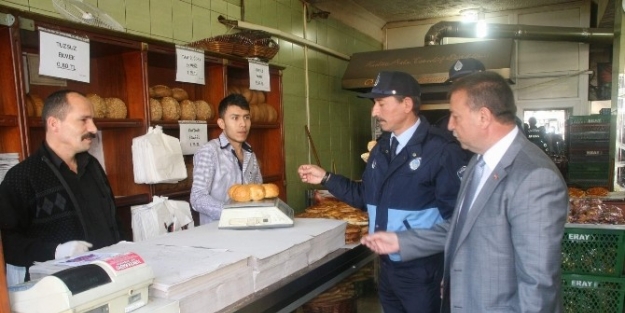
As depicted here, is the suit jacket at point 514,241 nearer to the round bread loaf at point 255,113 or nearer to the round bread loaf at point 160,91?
the round bread loaf at point 160,91

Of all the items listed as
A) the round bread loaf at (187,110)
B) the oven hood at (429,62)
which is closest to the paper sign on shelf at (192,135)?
the round bread loaf at (187,110)

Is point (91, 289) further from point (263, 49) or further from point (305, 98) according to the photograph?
point (305, 98)

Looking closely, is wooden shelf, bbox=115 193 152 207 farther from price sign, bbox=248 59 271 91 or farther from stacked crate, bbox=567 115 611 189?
stacked crate, bbox=567 115 611 189

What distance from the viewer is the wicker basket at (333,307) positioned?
173cm

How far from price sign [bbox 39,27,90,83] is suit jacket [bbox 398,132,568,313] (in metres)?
1.91

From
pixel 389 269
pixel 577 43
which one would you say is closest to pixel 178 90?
pixel 389 269

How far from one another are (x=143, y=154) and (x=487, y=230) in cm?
199

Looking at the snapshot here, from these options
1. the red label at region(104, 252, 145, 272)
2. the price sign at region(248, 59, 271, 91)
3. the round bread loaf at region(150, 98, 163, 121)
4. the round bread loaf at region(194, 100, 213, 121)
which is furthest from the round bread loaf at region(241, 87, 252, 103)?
the red label at region(104, 252, 145, 272)

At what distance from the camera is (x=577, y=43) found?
6.75 meters

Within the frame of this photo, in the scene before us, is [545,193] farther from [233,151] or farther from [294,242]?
[233,151]

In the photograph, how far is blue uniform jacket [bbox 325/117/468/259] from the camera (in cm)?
195

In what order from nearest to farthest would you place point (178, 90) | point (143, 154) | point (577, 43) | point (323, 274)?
point (323, 274) → point (143, 154) → point (178, 90) → point (577, 43)

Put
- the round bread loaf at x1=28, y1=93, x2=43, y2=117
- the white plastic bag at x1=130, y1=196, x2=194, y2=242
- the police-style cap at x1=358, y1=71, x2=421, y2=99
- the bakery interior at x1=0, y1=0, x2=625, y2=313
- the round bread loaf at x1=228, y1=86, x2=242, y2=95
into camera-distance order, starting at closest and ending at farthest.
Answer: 1. the bakery interior at x1=0, y1=0, x2=625, y2=313
2. the police-style cap at x1=358, y1=71, x2=421, y2=99
3. the round bread loaf at x1=28, y1=93, x2=43, y2=117
4. the white plastic bag at x1=130, y1=196, x2=194, y2=242
5. the round bread loaf at x1=228, y1=86, x2=242, y2=95

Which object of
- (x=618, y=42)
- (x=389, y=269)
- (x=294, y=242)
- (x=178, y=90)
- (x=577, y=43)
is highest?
(x=577, y=43)
